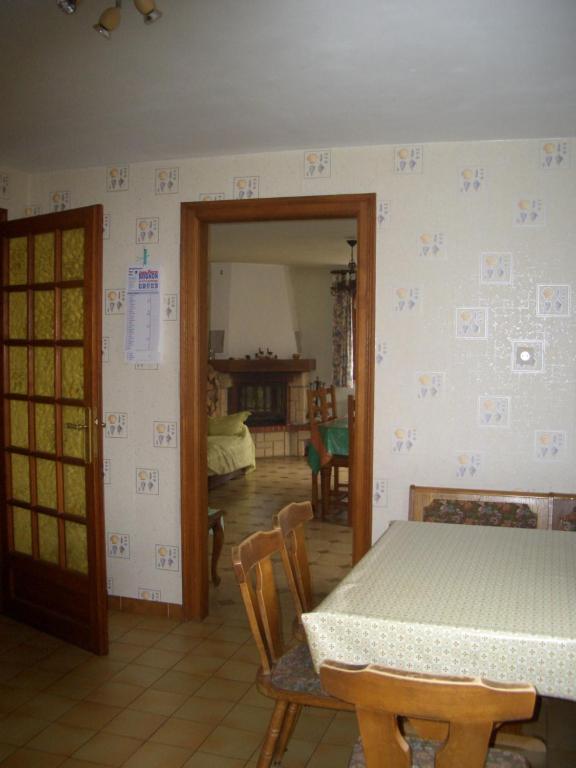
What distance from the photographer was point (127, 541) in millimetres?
3973

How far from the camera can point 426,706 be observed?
125cm

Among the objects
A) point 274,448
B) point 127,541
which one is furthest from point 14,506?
point 274,448

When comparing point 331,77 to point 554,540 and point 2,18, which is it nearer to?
point 2,18

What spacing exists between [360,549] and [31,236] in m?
2.33

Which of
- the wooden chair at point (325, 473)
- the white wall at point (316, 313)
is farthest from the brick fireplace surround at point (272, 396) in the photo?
the wooden chair at point (325, 473)

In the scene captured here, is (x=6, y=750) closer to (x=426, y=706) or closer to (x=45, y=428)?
(x=45, y=428)

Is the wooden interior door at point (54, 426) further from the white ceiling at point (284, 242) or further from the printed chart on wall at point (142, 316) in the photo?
the white ceiling at point (284, 242)

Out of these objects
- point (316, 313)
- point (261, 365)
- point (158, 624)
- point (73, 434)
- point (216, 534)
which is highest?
point (316, 313)

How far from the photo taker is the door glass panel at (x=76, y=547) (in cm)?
346

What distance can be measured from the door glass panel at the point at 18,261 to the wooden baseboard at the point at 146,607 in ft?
6.03

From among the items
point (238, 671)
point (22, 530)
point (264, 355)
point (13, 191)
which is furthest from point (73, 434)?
point (264, 355)

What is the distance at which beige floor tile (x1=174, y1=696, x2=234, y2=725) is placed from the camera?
280cm

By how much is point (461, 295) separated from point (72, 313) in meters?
1.89

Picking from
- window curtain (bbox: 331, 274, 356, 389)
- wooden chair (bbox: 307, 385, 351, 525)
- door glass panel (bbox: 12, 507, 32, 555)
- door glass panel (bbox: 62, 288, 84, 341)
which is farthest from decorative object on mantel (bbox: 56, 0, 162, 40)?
window curtain (bbox: 331, 274, 356, 389)
